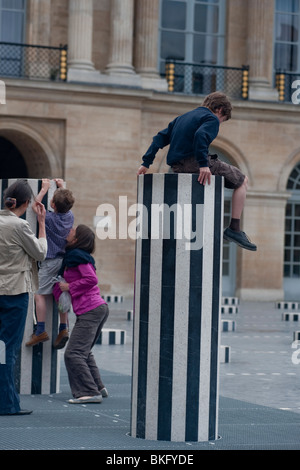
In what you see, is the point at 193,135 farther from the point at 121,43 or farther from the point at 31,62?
the point at 121,43

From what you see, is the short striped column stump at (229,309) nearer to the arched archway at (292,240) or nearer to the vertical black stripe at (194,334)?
the arched archway at (292,240)

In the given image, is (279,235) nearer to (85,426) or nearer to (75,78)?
(75,78)

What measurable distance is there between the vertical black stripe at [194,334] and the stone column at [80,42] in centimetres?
2195

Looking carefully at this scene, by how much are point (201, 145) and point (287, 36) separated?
2591cm

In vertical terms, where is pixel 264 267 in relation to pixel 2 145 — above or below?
below

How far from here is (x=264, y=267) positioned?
32.7m

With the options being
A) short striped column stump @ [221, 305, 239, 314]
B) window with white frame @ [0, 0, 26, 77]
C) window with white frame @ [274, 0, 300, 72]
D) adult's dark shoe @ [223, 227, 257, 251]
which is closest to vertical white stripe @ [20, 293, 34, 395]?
adult's dark shoe @ [223, 227, 257, 251]

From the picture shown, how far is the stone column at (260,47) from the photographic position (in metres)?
32.8

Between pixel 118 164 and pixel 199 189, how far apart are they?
22.2m

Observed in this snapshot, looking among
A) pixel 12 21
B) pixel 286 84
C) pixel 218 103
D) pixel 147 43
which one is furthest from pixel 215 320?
pixel 286 84

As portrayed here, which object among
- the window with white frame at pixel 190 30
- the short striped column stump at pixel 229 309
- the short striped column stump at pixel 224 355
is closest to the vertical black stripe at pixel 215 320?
the short striped column stump at pixel 224 355

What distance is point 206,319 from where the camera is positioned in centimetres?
859

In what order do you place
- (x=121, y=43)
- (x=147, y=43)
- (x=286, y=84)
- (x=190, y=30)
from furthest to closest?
(x=286, y=84) < (x=190, y=30) < (x=147, y=43) < (x=121, y=43)
